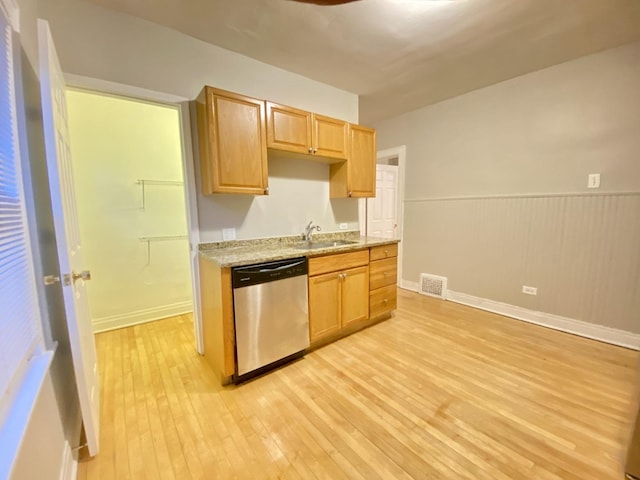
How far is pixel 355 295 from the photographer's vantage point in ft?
8.53

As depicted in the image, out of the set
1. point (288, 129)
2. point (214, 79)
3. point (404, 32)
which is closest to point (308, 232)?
point (288, 129)

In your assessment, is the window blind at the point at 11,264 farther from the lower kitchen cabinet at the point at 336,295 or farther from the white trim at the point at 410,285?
the white trim at the point at 410,285

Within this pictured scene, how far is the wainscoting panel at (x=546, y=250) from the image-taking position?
2.39m

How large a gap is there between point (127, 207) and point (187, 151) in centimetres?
131

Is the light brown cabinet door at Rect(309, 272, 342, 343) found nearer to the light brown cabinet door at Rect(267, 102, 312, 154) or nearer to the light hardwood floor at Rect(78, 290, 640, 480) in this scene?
the light hardwood floor at Rect(78, 290, 640, 480)

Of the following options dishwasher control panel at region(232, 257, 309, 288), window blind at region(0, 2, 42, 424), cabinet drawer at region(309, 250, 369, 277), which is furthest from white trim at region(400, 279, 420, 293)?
window blind at region(0, 2, 42, 424)

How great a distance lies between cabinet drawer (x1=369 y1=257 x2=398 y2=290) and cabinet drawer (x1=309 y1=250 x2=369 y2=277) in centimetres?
15

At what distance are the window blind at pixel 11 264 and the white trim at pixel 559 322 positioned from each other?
12.5 feet

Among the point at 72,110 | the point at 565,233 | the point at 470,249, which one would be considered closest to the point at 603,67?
the point at 565,233

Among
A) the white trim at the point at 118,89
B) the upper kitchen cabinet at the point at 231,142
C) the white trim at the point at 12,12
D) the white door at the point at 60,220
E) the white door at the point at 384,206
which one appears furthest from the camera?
the white door at the point at 384,206

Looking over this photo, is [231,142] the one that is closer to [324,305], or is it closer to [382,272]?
[324,305]

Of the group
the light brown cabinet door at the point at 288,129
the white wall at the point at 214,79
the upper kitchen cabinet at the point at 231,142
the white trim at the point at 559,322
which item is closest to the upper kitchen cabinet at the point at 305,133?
the light brown cabinet door at the point at 288,129

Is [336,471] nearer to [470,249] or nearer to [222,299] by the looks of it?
[222,299]

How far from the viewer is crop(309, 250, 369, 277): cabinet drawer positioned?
89.3 inches
